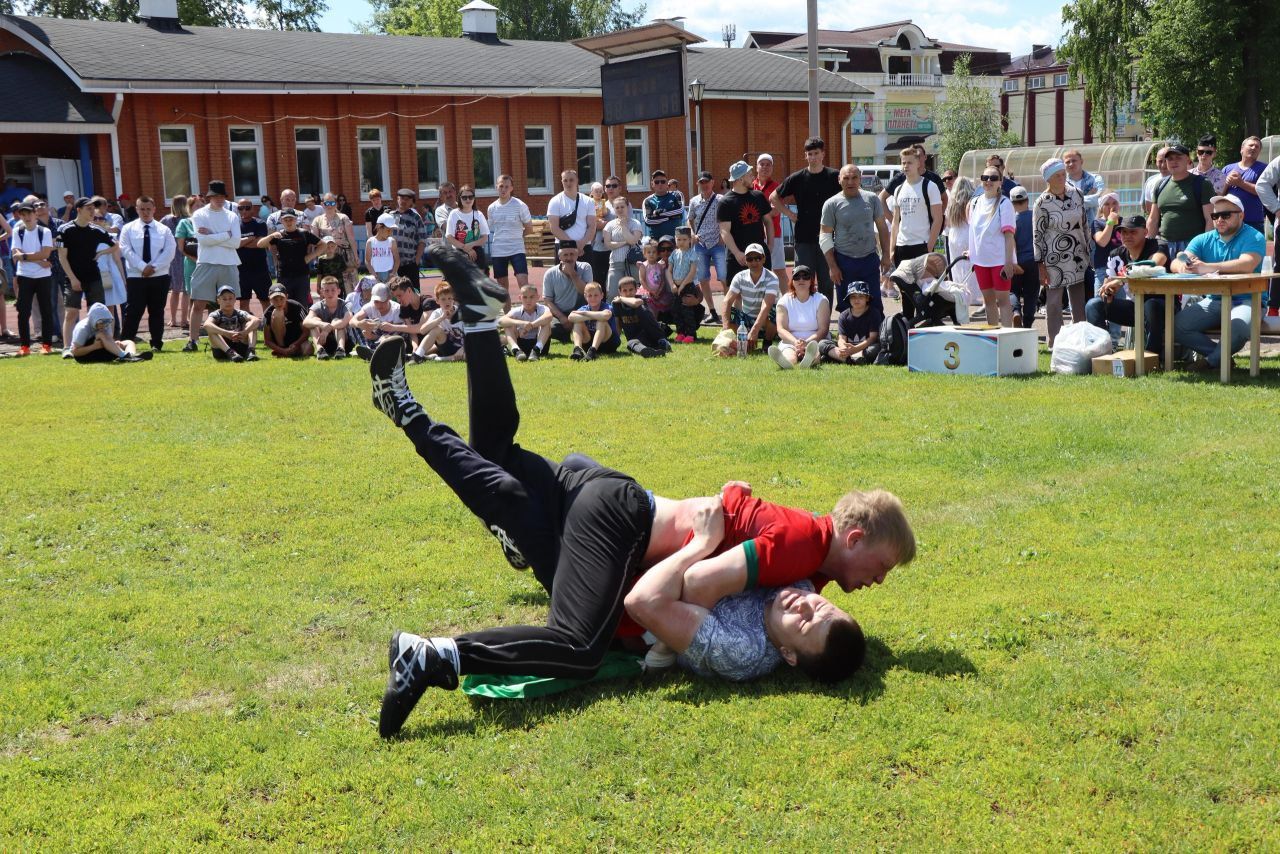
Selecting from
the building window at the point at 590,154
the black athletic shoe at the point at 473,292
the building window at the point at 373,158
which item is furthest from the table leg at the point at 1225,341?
the building window at the point at 590,154

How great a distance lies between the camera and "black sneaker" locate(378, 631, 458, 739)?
14.3 ft

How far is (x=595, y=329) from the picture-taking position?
49.5 ft

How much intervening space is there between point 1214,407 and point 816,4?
11.1 m

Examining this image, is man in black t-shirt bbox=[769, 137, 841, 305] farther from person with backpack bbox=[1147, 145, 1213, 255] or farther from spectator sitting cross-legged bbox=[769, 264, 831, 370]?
person with backpack bbox=[1147, 145, 1213, 255]

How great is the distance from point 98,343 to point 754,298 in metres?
8.14

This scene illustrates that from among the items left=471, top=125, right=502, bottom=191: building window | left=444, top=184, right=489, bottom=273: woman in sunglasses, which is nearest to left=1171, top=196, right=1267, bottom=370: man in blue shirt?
left=444, top=184, right=489, bottom=273: woman in sunglasses

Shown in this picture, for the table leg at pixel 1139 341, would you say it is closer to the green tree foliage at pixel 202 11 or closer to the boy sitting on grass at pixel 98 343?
the boy sitting on grass at pixel 98 343

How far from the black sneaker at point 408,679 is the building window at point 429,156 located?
33.2 meters

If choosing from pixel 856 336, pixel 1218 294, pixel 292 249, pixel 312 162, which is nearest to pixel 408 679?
pixel 1218 294

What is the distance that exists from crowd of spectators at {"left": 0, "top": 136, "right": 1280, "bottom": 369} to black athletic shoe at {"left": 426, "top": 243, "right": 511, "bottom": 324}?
7699 mm

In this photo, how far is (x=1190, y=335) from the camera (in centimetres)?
1130

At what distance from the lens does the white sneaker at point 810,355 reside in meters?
13.0

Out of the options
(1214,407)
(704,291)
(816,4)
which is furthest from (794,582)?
(816,4)

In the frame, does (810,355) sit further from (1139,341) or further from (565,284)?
(565,284)
